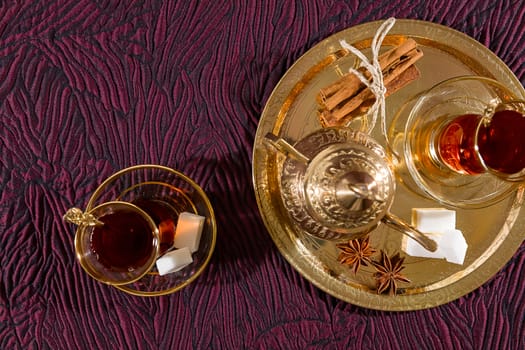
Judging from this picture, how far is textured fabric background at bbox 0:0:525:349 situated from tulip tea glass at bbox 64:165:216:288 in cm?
5

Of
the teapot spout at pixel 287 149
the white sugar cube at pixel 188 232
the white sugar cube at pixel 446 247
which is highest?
the teapot spout at pixel 287 149

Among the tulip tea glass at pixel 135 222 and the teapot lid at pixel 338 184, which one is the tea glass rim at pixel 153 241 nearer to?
the tulip tea glass at pixel 135 222

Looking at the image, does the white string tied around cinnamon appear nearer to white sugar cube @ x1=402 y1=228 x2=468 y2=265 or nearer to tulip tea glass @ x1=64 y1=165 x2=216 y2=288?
white sugar cube @ x1=402 y1=228 x2=468 y2=265

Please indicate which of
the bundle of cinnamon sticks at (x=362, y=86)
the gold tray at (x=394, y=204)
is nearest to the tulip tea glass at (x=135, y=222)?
the gold tray at (x=394, y=204)

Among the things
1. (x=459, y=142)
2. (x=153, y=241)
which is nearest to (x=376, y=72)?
(x=459, y=142)

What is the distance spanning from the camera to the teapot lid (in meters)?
0.59

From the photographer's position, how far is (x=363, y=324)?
81 cm

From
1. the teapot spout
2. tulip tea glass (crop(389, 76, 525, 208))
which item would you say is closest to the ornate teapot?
the teapot spout

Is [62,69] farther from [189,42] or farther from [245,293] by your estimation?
[245,293]

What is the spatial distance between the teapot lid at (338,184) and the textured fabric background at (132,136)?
140 millimetres

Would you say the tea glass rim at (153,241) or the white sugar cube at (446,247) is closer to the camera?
the tea glass rim at (153,241)

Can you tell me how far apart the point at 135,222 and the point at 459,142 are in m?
0.47

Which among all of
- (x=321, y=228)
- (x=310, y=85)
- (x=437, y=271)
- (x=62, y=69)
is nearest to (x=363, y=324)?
(x=437, y=271)

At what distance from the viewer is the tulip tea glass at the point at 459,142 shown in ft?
2.19
